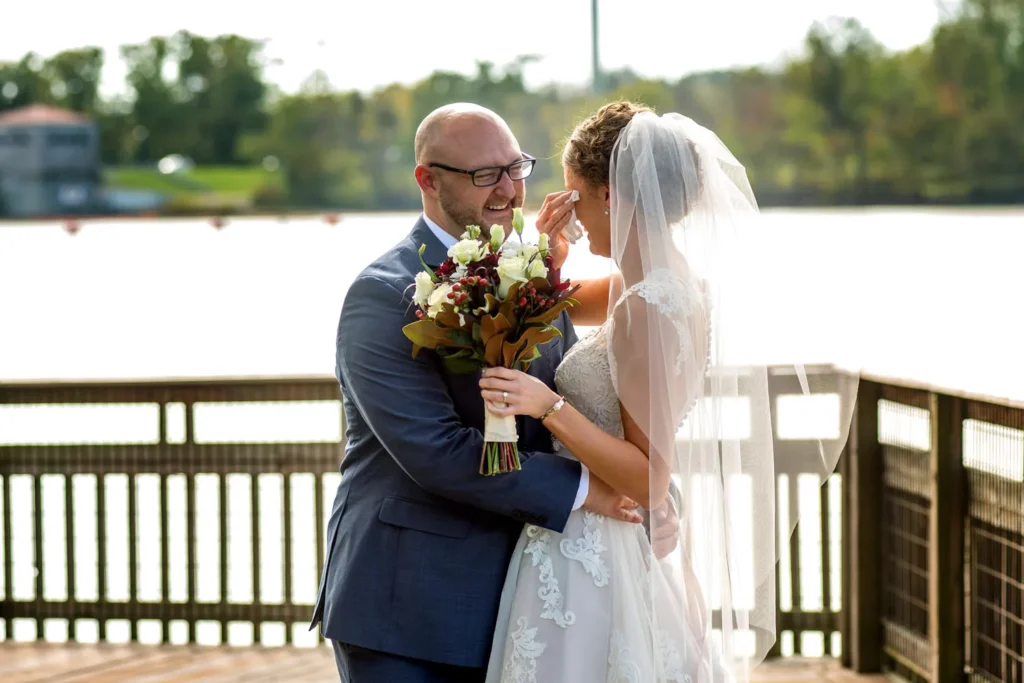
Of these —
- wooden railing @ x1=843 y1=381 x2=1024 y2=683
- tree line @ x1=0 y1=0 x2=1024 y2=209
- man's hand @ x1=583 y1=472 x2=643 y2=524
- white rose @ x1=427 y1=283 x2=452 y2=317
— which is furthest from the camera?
tree line @ x1=0 y1=0 x2=1024 y2=209

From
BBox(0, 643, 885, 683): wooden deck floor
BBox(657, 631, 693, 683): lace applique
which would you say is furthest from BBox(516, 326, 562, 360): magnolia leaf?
BBox(0, 643, 885, 683): wooden deck floor

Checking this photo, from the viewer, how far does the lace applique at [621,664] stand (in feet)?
5.93

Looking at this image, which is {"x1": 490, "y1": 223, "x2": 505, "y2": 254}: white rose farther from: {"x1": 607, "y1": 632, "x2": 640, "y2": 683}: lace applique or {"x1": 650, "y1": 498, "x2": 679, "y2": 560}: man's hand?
{"x1": 607, "y1": 632, "x2": 640, "y2": 683}: lace applique

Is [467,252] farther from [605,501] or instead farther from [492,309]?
[605,501]

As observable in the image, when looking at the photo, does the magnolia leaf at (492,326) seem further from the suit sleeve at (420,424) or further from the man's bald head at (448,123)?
the man's bald head at (448,123)

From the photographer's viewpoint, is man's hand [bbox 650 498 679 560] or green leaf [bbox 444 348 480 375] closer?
green leaf [bbox 444 348 480 375]

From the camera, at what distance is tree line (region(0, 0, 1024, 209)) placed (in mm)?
11023

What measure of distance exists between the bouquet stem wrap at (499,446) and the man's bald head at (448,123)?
0.48m

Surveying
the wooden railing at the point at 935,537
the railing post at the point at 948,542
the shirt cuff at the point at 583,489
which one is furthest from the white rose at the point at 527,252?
the railing post at the point at 948,542

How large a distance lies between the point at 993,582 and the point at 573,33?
348 inches

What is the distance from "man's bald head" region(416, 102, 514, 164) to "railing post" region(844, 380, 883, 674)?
6.83ft

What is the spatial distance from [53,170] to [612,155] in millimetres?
10839

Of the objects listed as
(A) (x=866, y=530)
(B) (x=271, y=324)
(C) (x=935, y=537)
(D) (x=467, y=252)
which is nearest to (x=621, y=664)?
(D) (x=467, y=252)

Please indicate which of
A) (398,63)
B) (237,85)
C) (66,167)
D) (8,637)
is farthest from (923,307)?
(8,637)
